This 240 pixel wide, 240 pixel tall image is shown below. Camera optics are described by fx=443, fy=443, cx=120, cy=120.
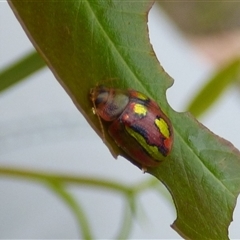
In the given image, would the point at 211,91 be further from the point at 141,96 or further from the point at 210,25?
the point at 210,25

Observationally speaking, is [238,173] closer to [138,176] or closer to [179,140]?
[179,140]

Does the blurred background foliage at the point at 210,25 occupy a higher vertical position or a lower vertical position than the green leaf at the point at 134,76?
lower

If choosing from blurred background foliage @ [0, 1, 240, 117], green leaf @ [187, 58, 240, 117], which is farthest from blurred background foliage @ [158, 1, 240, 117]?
green leaf @ [187, 58, 240, 117]

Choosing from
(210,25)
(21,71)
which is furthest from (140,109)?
(210,25)

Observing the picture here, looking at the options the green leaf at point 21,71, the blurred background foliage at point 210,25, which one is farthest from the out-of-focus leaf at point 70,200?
the blurred background foliage at point 210,25

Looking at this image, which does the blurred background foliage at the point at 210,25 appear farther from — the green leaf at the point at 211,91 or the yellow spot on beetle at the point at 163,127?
Result: the yellow spot on beetle at the point at 163,127

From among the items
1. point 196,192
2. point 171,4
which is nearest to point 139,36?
point 196,192
